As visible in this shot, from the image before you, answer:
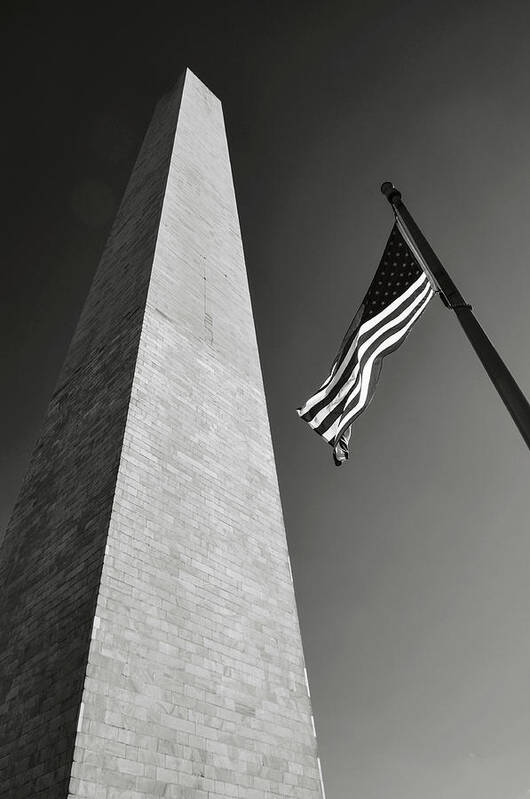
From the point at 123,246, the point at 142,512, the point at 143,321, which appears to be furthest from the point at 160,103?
the point at 142,512

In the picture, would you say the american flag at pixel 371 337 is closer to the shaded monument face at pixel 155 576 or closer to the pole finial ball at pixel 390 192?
the pole finial ball at pixel 390 192

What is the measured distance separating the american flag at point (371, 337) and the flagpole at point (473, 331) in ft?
1.36

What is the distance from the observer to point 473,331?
498 cm

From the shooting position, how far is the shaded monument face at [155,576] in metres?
5.70

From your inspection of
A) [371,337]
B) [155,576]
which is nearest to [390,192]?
[371,337]

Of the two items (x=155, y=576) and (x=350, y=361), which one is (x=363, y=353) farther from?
(x=155, y=576)

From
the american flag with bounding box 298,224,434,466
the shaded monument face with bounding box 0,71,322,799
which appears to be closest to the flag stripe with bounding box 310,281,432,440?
the american flag with bounding box 298,224,434,466

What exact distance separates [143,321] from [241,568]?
14.3 feet

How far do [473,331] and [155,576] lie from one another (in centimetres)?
451

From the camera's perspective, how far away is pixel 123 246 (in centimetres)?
1355

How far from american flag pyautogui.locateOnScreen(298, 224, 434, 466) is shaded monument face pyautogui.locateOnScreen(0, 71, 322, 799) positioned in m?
2.31

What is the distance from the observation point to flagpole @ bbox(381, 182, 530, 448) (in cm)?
431

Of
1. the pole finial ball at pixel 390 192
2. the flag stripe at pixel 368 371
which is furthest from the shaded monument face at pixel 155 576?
the pole finial ball at pixel 390 192

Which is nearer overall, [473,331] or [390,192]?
[473,331]
